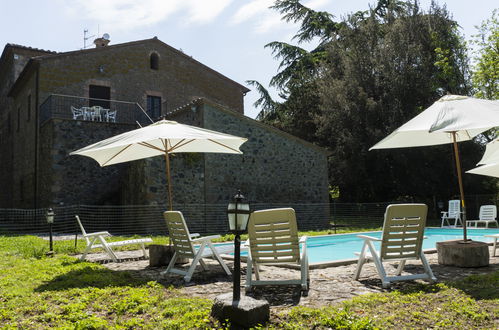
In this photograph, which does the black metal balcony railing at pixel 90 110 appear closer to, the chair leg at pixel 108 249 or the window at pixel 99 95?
the window at pixel 99 95

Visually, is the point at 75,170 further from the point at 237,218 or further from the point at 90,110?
the point at 237,218

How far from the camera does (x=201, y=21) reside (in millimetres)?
9891

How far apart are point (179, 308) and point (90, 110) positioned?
1541 centimetres

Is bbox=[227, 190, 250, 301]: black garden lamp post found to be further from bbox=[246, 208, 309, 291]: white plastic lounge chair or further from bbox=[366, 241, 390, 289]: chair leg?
bbox=[366, 241, 390, 289]: chair leg

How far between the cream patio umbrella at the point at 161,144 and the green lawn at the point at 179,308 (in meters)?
1.84

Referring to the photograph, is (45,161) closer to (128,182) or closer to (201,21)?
(128,182)

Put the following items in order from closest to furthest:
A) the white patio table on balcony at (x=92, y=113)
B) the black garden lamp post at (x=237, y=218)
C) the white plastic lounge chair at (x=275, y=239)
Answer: the black garden lamp post at (x=237, y=218) < the white plastic lounge chair at (x=275, y=239) < the white patio table on balcony at (x=92, y=113)

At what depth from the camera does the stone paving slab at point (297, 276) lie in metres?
4.34

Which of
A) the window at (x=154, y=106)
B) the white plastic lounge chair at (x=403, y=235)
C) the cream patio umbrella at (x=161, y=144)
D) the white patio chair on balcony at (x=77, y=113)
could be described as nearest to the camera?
the white plastic lounge chair at (x=403, y=235)

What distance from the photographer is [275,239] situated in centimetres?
459

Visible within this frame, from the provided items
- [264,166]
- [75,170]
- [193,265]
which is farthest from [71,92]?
[193,265]

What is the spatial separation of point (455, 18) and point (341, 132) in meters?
8.19

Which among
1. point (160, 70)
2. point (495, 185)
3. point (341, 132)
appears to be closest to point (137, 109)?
point (160, 70)

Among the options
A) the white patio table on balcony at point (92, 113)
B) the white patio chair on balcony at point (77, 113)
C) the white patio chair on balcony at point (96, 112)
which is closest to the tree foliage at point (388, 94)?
the white patio table on balcony at point (92, 113)
